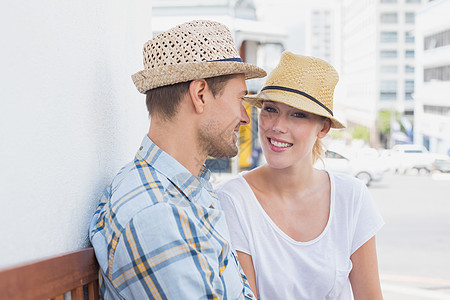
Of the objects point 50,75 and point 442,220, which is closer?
point 50,75

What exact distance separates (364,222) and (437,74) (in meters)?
37.2

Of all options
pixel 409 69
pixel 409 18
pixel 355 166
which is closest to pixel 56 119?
pixel 355 166

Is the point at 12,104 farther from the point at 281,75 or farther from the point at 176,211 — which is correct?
the point at 281,75

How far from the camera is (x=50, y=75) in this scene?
1200 millimetres

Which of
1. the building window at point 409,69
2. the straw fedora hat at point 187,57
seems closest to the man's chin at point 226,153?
the straw fedora hat at point 187,57

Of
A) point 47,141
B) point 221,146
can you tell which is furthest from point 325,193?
point 47,141

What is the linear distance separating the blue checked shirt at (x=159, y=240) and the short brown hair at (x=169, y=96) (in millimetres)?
103

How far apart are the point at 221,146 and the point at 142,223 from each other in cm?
40

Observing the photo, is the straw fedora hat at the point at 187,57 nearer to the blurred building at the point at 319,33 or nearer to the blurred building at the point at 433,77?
the blurred building at the point at 433,77

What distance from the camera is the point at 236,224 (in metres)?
1.99

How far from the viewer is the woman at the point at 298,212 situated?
196cm

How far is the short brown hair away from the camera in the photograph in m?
1.41

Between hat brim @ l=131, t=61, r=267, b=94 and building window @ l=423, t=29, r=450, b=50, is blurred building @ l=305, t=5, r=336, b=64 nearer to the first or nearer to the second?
building window @ l=423, t=29, r=450, b=50

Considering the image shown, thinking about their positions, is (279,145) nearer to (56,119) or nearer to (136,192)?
(136,192)
